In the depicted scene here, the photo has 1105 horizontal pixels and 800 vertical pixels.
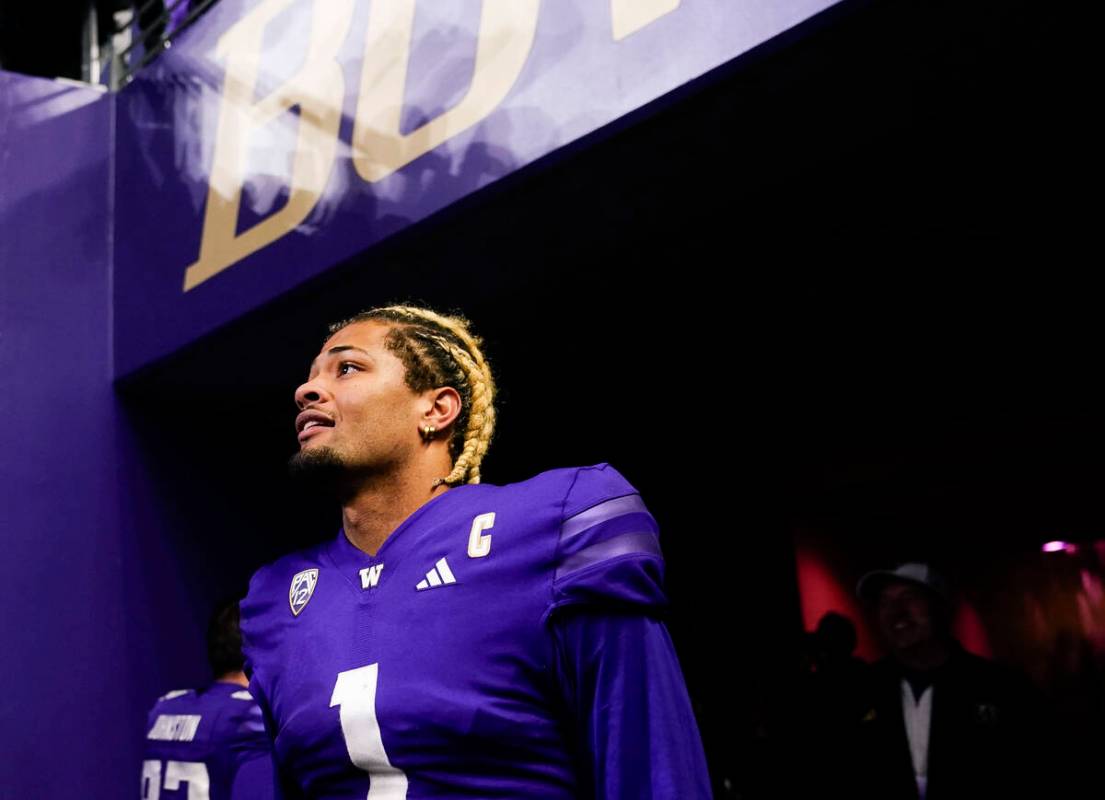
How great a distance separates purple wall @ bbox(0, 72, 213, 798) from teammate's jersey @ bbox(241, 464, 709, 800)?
232 centimetres

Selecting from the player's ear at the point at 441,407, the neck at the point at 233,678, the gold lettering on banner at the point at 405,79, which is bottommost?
the neck at the point at 233,678

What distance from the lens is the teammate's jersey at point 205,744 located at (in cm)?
280

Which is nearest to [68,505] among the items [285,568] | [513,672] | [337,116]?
[337,116]

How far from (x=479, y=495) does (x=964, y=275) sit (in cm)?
325

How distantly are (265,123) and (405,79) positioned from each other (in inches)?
27.8

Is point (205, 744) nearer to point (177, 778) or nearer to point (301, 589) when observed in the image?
point (177, 778)

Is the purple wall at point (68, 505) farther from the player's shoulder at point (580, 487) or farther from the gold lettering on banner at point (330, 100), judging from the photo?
the player's shoulder at point (580, 487)

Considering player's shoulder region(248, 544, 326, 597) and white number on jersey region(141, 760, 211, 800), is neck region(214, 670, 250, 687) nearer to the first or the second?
white number on jersey region(141, 760, 211, 800)

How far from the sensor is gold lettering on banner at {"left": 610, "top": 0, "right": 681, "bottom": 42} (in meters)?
2.27

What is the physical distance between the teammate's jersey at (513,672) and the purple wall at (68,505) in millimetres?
2323

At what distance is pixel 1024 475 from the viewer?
6578 mm

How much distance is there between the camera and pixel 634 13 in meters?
2.33

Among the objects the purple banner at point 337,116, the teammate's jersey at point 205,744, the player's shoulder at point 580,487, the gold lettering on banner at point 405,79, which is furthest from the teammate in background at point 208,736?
the player's shoulder at point 580,487

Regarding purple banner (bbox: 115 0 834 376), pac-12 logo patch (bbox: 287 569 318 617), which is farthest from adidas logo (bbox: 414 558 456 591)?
purple banner (bbox: 115 0 834 376)
